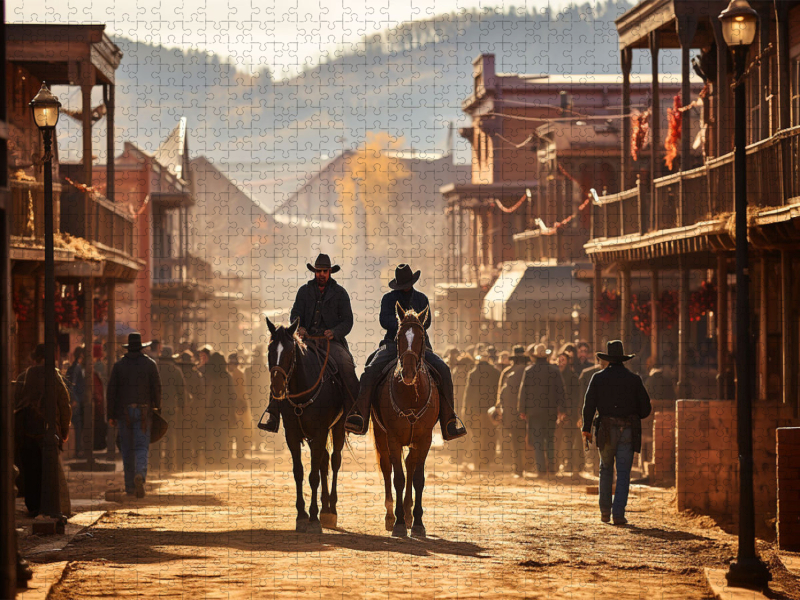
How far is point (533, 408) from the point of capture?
2195 centimetres

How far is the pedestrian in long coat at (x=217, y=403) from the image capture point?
2497 cm

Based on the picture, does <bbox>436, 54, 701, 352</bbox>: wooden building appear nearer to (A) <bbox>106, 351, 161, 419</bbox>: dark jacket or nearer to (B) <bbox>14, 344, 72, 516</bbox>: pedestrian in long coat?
(A) <bbox>106, 351, 161, 419</bbox>: dark jacket

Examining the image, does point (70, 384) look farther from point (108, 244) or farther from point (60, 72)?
point (60, 72)

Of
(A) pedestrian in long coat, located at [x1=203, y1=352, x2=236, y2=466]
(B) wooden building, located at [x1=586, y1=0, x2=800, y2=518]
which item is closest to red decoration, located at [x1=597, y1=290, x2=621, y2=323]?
(B) wooden building, located at [x1=586, y1=0, x2=800, y2=518]

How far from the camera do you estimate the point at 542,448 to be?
22.2m

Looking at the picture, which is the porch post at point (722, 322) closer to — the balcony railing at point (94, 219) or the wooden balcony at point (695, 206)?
the wooden balcony at point (695, 206)

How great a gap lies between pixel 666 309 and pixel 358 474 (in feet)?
26.7

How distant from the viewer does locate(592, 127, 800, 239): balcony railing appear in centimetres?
1694

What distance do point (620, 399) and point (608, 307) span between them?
488 inches

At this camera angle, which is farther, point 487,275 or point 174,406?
point 487,275

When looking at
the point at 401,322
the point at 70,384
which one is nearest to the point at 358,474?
the point at 70,384

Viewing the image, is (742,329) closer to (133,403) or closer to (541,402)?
(133,403)

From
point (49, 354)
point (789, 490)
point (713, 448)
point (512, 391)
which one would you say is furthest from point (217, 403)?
point (789, 490)

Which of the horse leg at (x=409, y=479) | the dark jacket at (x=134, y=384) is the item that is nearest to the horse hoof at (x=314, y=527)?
the horse leg at (x=409, y=479)
